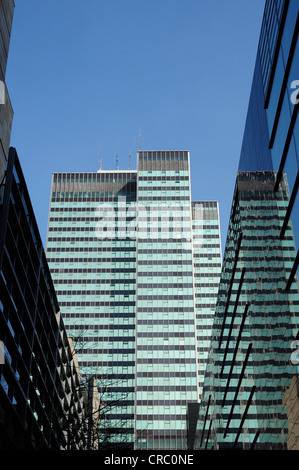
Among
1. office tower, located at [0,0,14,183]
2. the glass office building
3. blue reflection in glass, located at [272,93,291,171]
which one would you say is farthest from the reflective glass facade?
office tower, located at [0,0,14,183]

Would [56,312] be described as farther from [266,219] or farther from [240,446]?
[266,219]

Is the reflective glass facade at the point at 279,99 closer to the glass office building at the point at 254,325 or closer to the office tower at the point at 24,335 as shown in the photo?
the glass office building at the point at 254,325

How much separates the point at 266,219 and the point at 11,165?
45.5ft

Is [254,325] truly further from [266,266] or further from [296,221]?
[296,221]

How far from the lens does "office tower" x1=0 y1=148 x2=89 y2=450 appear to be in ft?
111

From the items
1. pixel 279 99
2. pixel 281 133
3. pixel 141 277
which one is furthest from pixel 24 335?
pixel 141 277

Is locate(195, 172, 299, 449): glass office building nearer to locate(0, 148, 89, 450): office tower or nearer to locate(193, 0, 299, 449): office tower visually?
locate(193, 0, 299, 449): office tower

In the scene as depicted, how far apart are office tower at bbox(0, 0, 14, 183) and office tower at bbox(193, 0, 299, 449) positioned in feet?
43.3

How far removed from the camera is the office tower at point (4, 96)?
31562 mm

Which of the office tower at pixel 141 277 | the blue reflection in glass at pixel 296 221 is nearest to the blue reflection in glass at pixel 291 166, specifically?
the blue reflection in glass at pixel 296 221

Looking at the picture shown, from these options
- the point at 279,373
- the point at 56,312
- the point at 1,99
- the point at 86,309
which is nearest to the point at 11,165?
the point at 1,99

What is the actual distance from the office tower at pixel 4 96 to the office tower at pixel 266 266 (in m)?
13.2

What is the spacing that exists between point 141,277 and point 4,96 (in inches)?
5244

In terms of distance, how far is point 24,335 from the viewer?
3919 centimetres
